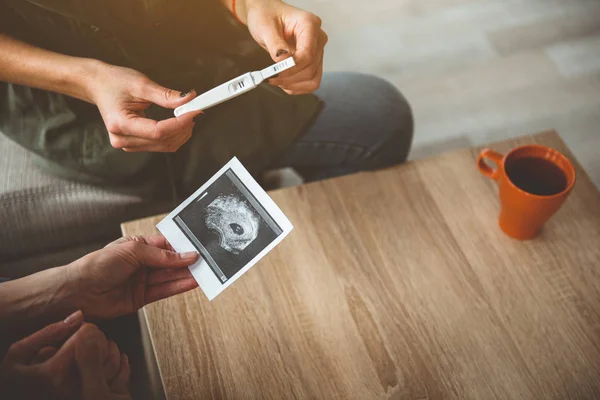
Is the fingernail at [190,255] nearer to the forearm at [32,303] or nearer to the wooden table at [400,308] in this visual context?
the wooden table at [400,308]

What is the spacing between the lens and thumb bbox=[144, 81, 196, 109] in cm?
79

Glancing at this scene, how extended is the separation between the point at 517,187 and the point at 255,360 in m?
0.47

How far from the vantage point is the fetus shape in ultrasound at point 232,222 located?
31.9 inches

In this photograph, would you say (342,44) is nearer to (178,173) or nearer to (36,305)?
(178,173)

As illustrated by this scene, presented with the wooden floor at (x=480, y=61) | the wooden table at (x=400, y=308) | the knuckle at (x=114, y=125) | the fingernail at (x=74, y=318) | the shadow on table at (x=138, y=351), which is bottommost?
the wooden floor at (x=480, y=61)

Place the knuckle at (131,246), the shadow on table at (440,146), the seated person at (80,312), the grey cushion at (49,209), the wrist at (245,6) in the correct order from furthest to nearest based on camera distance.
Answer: the shadow on table at (440,146), the grey cushion at (49,209), the wrist at (245,6), the knuckle at (131,246), the seated person at (80,312)

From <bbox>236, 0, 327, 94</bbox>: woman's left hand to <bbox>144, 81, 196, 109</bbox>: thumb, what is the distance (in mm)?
153

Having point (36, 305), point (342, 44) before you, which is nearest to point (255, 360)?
point (36, 305)

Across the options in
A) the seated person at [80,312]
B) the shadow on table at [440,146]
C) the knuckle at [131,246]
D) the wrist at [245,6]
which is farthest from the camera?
the shadow on table at [440,146]

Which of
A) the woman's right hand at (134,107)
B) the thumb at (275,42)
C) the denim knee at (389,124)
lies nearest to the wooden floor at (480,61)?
the denim knee at (389,124)

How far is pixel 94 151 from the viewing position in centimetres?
96

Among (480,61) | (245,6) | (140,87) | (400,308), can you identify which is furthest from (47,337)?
(480,61)

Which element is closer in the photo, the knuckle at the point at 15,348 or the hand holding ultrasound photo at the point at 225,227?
the knuckle at the point at 15,348

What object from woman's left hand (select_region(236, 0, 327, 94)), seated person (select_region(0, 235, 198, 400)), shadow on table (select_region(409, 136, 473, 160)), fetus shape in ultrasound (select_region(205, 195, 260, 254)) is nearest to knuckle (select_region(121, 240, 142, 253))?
seated person (select_region(0, 235, 198, 400))
